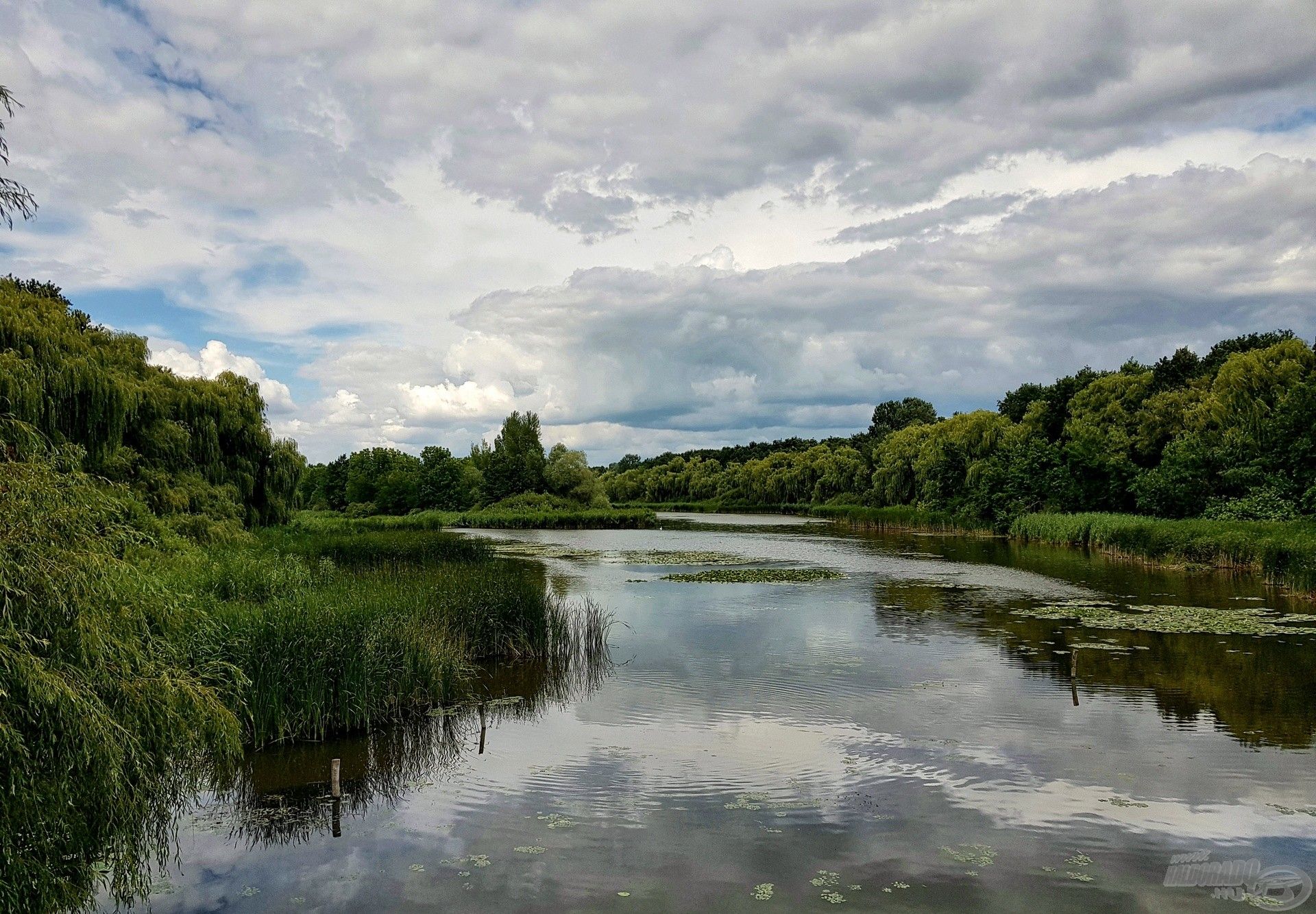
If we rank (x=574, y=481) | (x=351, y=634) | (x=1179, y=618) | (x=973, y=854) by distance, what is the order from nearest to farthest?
(x=973, y=854), (x=351, y=634), (x=1179, y=618), (x=574, y=481)

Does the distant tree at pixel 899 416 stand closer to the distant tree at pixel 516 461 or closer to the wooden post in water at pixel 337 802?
the distant tree at pixel 516 461

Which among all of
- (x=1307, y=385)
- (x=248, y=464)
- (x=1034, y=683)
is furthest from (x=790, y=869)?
(x=1307, y=385)

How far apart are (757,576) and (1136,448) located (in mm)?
28535

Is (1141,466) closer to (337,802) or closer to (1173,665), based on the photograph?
(1173,665)

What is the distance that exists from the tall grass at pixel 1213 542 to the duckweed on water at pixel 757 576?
12161 mm

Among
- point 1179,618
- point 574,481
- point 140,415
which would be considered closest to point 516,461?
point 574,481

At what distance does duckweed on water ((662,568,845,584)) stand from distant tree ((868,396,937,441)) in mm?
77029

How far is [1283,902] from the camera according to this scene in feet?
21.9

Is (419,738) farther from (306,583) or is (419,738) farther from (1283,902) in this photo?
(1283,902)

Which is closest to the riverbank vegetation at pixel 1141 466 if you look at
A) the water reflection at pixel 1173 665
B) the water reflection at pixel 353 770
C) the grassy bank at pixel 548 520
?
the water reflection at pixel 1173 665

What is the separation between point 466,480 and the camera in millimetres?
92562

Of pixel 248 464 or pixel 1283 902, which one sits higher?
pixel 248 464

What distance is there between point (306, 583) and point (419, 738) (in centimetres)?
519

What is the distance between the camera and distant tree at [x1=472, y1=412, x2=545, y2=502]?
266ft
